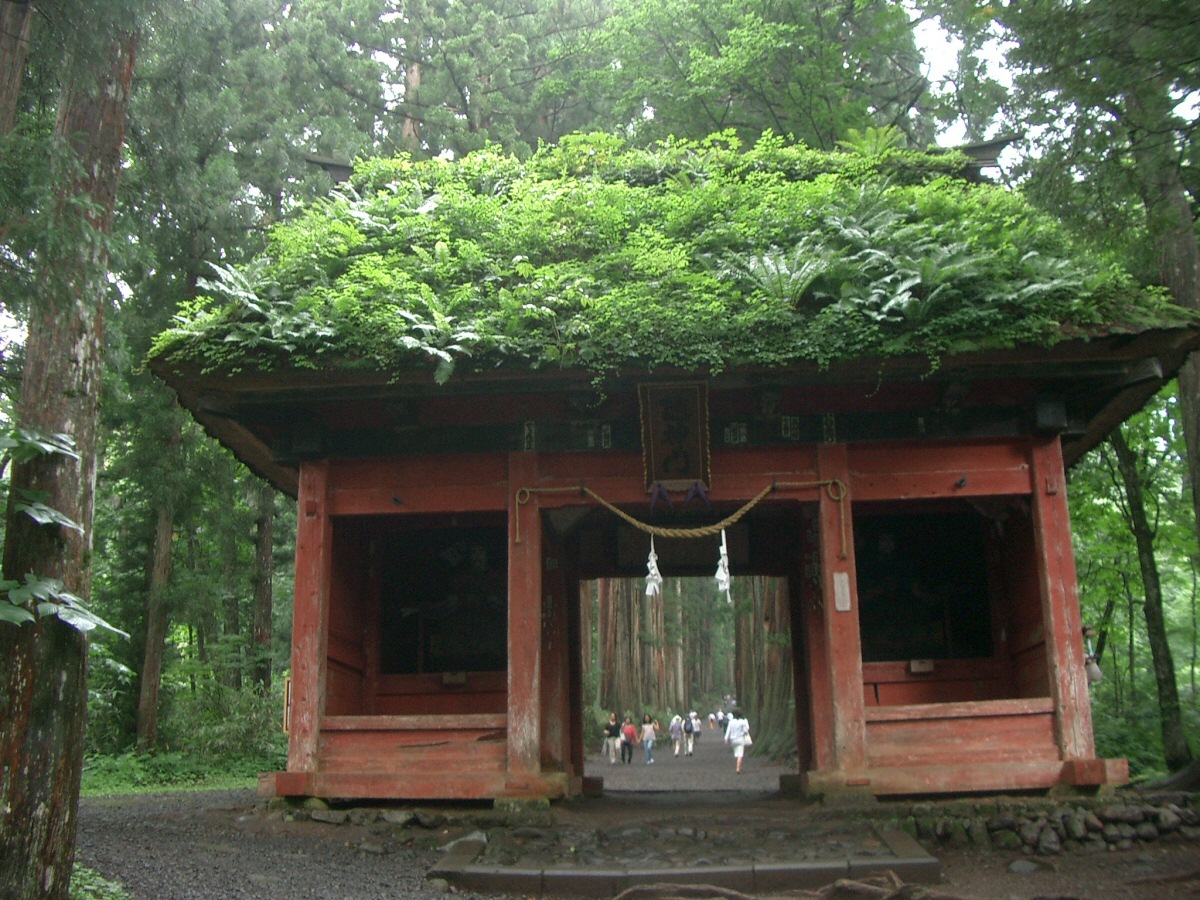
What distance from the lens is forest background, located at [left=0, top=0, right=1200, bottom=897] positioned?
20.3ft

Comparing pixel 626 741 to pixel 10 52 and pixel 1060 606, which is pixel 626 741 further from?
pixel 10 52

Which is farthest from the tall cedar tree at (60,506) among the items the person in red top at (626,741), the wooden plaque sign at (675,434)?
the person in red top at (626,741)

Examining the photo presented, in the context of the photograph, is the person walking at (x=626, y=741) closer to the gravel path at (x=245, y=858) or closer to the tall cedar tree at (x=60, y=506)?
the gravel path at (x=245, y=858)

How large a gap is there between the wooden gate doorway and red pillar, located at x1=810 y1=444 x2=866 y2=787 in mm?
485

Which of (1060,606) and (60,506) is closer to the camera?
(60,506)

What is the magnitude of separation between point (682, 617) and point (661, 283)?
37.4m

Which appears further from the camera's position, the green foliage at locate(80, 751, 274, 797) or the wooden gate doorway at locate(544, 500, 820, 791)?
the green foliage at locate(80, 751, 274, 797)

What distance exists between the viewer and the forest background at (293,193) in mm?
6199

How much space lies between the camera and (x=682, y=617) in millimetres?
45344

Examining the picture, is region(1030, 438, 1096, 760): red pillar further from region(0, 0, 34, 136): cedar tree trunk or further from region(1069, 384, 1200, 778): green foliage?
region(0, 0, 34, 136): cedar tree trunk

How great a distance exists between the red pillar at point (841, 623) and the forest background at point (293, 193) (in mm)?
3180

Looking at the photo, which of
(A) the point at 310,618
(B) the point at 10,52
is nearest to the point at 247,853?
(A) the point at 310,618

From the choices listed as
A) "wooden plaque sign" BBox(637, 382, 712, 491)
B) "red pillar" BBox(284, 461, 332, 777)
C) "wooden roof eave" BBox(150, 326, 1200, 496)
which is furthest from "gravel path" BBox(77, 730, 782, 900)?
"wooden roof eave" BBox(150, 326, 1200, 496)

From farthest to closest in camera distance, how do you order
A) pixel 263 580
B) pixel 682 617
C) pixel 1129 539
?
1. pixel 682 617
2. pixel 263 580
3. pixel 1129 539
